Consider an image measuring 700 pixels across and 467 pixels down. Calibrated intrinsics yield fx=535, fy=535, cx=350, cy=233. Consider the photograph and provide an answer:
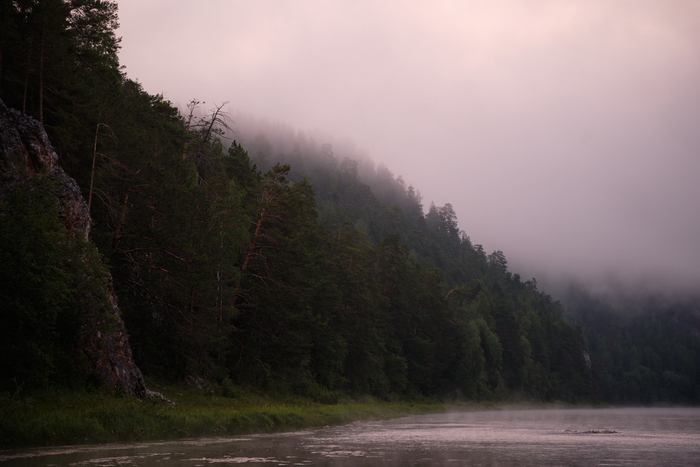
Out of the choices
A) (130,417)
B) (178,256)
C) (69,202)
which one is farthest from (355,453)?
(69,202)

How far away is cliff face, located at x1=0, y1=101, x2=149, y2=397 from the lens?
78.1 feet

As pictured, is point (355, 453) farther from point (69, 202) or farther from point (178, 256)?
point (69, 202)

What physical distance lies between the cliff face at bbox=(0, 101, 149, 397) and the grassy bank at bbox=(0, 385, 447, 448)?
1.65 metres

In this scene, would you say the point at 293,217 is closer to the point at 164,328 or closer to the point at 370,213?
the point at 164,328

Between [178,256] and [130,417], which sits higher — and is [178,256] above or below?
above

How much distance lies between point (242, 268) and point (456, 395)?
→ 5461 cm

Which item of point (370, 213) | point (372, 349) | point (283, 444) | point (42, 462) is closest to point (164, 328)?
point (283, 444)

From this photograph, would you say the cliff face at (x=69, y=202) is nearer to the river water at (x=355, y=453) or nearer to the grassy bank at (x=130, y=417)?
the grassy bank at (x=130, y=417)

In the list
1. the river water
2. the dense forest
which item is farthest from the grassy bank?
the dense forest

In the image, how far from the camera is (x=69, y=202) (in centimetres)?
2573

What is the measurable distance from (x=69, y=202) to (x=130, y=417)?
10.9m

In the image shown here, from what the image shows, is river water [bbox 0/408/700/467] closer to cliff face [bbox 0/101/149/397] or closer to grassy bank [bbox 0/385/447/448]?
grassy bank [bbox 0/385/447/448]

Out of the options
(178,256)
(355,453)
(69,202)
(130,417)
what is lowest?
(355,453)

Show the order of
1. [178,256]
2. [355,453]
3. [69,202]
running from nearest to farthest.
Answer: [355,453]
[69,202]
[178,256]
